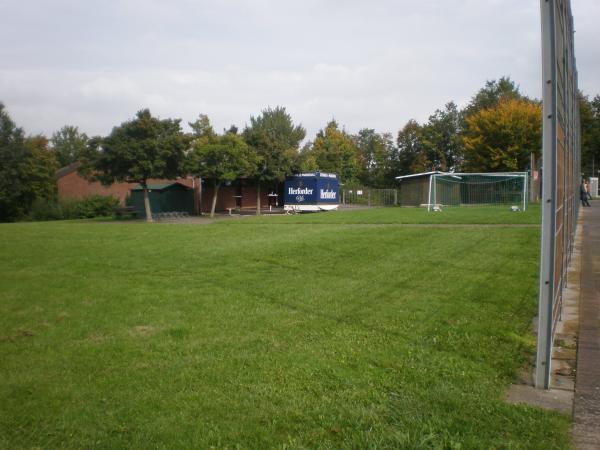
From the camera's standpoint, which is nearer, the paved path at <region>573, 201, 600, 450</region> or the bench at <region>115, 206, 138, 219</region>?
the paved path at <region>573, 201, 600, 450</region>

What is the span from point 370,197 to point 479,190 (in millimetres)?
17943

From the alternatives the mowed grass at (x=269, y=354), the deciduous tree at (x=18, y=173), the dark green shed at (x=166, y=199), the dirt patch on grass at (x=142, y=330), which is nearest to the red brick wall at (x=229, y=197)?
the dark green shed at (x=166, y=199)

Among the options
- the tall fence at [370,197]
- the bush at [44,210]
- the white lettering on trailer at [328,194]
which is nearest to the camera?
the white lettering on trailer at [328,194]

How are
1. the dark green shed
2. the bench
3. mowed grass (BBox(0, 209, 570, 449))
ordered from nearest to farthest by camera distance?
mowed grass (BBox(0, 209, 570, 449)), the bench, the dark green shed

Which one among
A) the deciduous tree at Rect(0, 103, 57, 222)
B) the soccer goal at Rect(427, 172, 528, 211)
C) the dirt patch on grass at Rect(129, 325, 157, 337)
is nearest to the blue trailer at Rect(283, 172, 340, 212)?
the soccer goal at Rect(427, 172, 528, 211)

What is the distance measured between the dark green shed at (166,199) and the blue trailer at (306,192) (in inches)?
281

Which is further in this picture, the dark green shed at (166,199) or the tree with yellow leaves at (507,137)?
the tree with yellow leaves at (507,137)

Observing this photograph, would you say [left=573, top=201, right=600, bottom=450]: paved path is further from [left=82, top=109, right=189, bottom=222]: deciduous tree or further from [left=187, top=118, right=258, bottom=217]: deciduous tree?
[left=187, top=118, right=258, bottom=217]: deciduous tree

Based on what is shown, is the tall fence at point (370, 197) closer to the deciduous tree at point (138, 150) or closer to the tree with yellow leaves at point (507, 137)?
the tree with yellow leaves at point (507, 137)

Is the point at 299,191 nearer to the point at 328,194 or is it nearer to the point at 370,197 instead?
the point at 328,194

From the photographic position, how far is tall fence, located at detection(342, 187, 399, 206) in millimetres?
49062

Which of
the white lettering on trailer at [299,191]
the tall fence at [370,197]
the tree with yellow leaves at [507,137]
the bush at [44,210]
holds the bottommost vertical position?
the bush at [44,210]

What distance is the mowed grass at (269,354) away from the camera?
131 inches

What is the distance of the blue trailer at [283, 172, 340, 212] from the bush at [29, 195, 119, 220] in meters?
14.6
